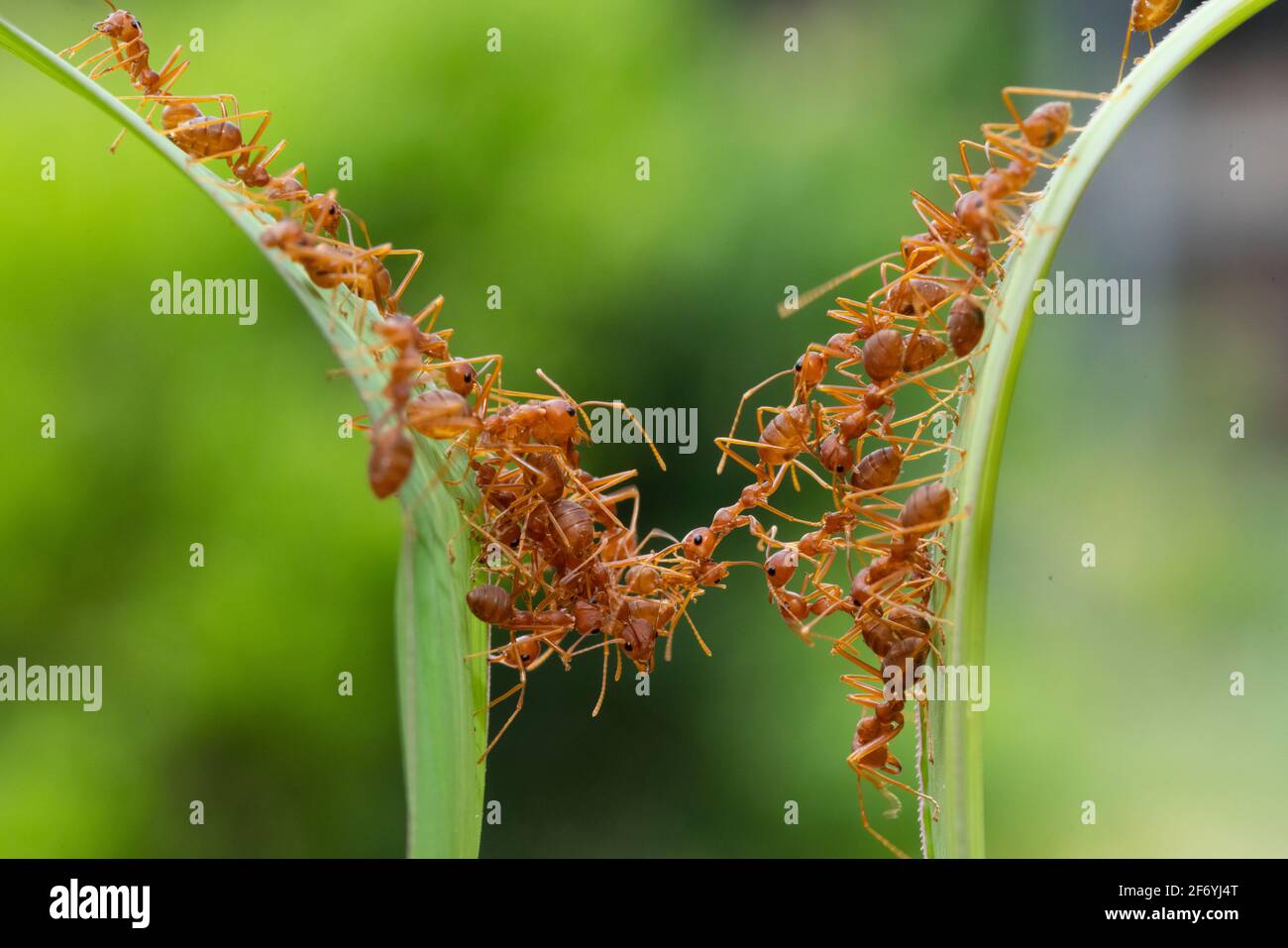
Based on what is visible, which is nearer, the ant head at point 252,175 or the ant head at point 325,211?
the ant head at point 325,211

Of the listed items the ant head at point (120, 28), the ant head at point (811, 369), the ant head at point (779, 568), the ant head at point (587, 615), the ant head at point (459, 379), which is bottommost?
the ant head at point (587, 615)

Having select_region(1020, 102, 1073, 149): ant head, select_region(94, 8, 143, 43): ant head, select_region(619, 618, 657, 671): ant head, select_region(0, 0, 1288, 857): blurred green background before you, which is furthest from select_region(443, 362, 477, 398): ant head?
select_region(0, 0, 1288, 857): blurred green background

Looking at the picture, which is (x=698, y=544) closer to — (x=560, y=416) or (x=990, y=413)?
(x=560, y=416)

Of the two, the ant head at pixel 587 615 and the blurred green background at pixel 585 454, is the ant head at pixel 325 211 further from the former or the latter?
the blurred green background at pixel 585 454

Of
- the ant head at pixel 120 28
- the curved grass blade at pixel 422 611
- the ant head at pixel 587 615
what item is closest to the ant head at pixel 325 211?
the curved grass blade at pixel 422 611

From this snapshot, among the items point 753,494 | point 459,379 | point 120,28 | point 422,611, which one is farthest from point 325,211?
point 120,28
